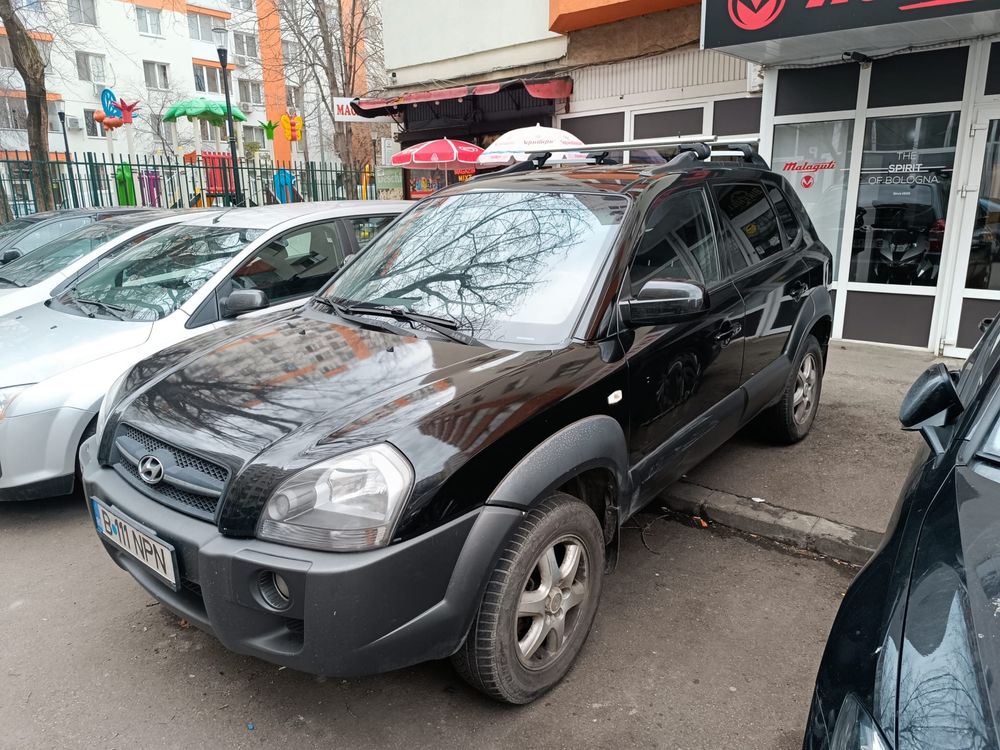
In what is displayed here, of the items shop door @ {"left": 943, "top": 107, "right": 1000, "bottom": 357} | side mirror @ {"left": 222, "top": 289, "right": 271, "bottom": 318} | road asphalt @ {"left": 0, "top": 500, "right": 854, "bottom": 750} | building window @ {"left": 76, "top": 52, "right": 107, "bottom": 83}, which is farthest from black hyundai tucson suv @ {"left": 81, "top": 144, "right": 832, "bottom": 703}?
building window @ {"left": 76, "top": 52, "right": 107, "bottom": 83}

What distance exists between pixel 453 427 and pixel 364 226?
3.70m

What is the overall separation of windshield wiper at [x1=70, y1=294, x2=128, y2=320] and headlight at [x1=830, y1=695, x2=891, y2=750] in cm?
445

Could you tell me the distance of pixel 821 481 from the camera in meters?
4.31

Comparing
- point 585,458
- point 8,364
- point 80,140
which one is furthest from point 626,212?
point 80,140

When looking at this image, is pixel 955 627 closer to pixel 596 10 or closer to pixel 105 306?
pixel 105 306

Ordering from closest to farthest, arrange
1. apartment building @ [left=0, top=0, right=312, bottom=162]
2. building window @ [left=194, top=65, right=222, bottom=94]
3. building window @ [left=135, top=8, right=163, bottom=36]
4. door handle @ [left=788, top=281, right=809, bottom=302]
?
door handle @ [left=788, top=281, right=809, bottom=302], apartment building @ [left=0, top=0, right=312, bottom=162], building window @ [left=135, top=8, right=163, bottom=36], building window @ [left=194, top=65, right=222, bottom=94]

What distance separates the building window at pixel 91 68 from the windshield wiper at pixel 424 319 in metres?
43.5

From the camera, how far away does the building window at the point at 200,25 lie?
138ft

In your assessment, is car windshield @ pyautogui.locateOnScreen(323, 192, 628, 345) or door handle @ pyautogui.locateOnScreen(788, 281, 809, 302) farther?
door handle @ pyautogui.locateOnScreen(788, 281, 809, 302)

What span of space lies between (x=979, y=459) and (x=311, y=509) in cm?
191

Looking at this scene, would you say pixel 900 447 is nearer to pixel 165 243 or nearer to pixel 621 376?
pixel 621 376

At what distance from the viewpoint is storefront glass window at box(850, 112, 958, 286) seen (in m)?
6.78

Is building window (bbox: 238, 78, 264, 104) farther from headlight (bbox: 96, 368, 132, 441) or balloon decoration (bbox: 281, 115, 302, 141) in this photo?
headlight (bbox: 96, 368, 132, 441)

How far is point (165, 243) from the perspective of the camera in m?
5.34
